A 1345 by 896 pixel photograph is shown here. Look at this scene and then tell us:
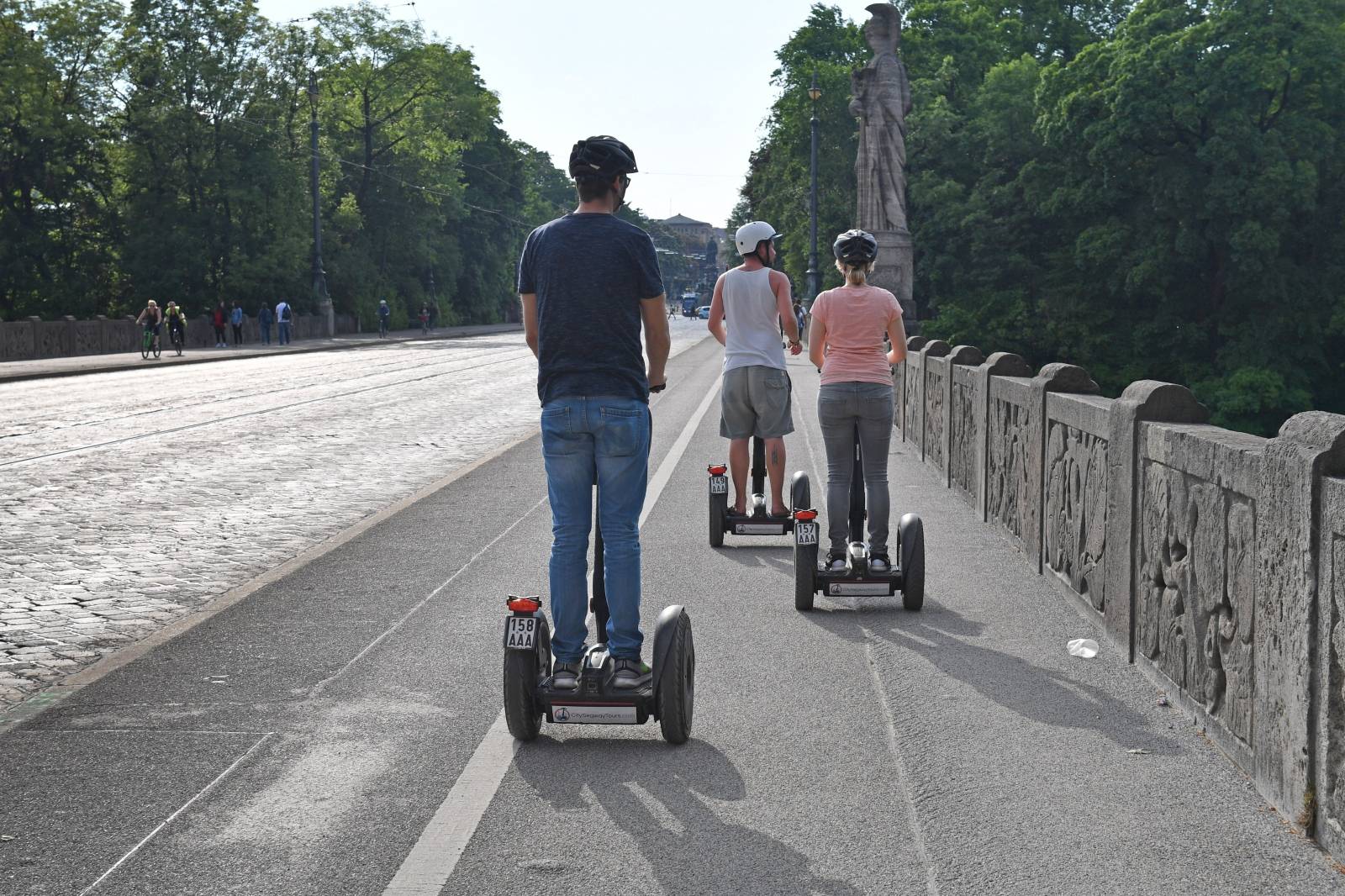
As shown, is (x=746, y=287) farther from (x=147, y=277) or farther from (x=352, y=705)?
(x=147, y=277)

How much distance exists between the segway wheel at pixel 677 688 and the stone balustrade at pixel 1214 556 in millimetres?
1767

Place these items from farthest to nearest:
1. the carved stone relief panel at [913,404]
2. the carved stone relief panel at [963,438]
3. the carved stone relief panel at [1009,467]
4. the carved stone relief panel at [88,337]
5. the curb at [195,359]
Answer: the carved stone relief panel at [88,337], the curb at [195,359], the carved stone relief panel at [913,404], the carved stone relief panel at [963,438], the carved stone relief panel at [1009,467]

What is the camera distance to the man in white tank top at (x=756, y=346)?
923 cm

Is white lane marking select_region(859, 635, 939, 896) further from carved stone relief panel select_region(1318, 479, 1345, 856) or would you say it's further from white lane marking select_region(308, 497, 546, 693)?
white lane marking select_region(308, 497, 546, 693)

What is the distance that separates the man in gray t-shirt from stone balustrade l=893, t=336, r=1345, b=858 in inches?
75.2

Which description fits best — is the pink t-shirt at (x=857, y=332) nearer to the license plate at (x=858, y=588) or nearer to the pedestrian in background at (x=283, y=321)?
the license plate at (x=858, y=588)

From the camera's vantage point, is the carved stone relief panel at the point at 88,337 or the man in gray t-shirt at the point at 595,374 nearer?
the man in gray t-shirt at the point at 595,374

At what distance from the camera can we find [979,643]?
7.01 m

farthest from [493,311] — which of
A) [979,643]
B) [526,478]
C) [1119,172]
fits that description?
[979,643]

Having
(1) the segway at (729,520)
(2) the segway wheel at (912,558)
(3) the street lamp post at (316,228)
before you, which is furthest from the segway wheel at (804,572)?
(3) the street lamp post at (316,228)

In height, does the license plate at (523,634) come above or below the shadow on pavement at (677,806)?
above

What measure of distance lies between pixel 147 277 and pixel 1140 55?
1477 inches

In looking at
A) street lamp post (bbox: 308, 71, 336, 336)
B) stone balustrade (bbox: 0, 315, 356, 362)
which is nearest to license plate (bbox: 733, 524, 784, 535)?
stone balustrade (bbox: 0, 315, 356, 362)

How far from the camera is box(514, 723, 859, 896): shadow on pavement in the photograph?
13.2ft
